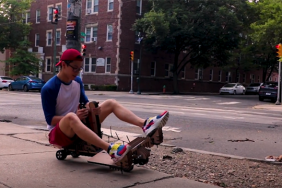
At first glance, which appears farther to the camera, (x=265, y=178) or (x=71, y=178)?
(x=265, y=178)

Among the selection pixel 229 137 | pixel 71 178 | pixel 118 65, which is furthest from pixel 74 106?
pixel 118 65

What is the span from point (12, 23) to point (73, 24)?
34.7 m

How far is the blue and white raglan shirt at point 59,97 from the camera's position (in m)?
4.36

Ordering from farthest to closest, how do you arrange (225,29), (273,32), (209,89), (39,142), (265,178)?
(209,89), (225,29), (273,32), (39,142), (265,178)

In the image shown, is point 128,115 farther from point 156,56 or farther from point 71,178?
point 156,56

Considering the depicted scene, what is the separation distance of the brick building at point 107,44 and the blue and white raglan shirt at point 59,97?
2987 centimetres

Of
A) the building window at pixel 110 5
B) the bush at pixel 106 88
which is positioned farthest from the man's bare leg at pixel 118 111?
the building window at pixel 110 5

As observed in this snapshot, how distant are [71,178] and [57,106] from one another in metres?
1.01

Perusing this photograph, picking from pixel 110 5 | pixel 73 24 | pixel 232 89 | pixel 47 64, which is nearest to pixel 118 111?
pixel 73 24

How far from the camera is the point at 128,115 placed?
15.1 ft

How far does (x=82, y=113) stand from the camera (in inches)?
170

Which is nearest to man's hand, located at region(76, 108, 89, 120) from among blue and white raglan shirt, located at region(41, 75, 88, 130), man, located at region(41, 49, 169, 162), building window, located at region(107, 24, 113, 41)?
man, located at region(41, 49, 169, 162)

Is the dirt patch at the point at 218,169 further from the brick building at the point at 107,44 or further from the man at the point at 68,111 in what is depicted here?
the brick building at the point at 107,44

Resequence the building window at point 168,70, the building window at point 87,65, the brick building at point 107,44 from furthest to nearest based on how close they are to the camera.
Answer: the building window at point 168,70
the building window at point 87,65
the brick building at point 107,44
